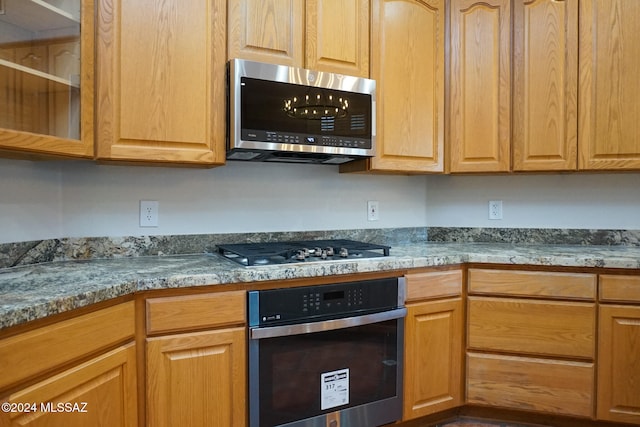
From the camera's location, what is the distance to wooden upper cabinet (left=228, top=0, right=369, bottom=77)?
172 cm

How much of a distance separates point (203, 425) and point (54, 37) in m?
1.47

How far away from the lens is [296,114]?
1.78 metres

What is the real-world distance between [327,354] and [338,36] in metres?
1.42

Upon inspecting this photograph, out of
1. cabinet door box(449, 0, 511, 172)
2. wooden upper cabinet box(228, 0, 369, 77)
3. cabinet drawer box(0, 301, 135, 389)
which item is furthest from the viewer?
cabinet door box(449, 0, 511, 172)

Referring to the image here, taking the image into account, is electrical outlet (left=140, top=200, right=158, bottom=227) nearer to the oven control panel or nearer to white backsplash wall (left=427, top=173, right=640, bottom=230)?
the oven control panel

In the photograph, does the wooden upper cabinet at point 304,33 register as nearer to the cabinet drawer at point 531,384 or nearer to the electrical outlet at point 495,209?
the electrical outlet at point 495,209

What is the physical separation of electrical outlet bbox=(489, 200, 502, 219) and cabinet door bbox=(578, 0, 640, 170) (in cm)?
50

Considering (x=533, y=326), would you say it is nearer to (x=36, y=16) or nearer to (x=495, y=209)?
(x=495, y=209)

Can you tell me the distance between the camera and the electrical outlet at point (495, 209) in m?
2.45

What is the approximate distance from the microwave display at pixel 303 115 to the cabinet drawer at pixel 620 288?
3.98 feet

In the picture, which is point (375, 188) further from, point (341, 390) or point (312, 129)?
point (341, 390)

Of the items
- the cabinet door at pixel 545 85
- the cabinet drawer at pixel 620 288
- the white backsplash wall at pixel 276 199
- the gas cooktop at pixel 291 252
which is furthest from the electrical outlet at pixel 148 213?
the cabinet drawer at pixel 620 288

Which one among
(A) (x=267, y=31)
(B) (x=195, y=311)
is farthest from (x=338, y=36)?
(B) (x=195, y=311)

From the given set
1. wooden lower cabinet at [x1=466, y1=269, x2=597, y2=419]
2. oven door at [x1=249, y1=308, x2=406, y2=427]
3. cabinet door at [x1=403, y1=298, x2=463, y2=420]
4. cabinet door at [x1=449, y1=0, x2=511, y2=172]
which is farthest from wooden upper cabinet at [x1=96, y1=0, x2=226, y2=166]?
wooden lower cabinet at [x1=466, y1=269, x2=597, y2=419]
